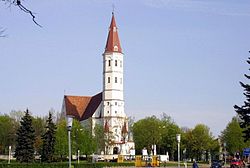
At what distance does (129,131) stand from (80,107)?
2651cm

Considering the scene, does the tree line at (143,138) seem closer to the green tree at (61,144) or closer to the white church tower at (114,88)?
the green tree at (61,144)

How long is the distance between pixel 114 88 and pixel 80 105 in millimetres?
20326

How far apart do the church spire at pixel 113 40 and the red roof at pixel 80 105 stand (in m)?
14.6

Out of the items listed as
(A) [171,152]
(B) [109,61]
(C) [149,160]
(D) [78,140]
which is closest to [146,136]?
(A) [171,152]

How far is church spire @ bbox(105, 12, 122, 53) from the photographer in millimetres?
124938

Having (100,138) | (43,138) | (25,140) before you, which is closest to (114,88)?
(100,138)

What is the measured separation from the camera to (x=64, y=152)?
293 feet

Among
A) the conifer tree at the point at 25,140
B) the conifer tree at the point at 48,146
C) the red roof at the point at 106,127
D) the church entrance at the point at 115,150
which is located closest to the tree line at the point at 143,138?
the conifer tree at the point at 48,146

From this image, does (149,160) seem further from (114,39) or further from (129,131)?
(114,39)

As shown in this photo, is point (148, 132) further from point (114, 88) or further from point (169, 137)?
point (114, 88)

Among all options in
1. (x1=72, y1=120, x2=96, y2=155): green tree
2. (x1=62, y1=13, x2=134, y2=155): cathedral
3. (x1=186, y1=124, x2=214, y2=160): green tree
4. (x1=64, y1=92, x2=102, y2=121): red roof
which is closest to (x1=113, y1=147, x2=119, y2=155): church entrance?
(x1=62, y1=13, x2=134, y2=155): cathedral

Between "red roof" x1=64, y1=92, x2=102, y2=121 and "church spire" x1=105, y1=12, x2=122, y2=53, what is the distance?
14591mm

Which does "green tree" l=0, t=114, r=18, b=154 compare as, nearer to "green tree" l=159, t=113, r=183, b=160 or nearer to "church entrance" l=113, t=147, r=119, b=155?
"church entrance" l=113, t=147, r=119, b=155

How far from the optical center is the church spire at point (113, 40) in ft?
410
